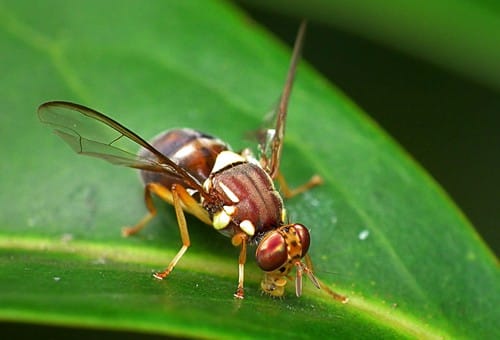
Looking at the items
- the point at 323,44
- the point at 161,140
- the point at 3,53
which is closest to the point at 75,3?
the point at 3,53

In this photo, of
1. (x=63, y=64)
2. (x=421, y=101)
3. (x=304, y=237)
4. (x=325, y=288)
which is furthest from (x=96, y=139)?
(x=421, y=101)

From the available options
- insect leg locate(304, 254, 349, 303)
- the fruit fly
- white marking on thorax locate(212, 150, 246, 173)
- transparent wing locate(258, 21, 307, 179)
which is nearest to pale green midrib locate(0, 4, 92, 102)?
the fruit fly

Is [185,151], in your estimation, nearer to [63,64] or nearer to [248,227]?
[248,227]

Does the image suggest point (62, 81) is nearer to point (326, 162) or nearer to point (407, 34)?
point (326, 162)

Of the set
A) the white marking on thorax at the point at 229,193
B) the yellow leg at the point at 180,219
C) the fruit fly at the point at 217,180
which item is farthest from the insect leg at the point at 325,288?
the yellow leg at the point at 180,219

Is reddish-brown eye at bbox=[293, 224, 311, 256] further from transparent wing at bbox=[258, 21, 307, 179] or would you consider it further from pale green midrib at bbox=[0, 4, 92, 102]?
→ pale green midrib at bbox=[0, 4, 92, 102]

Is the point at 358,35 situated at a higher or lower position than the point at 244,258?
higher
